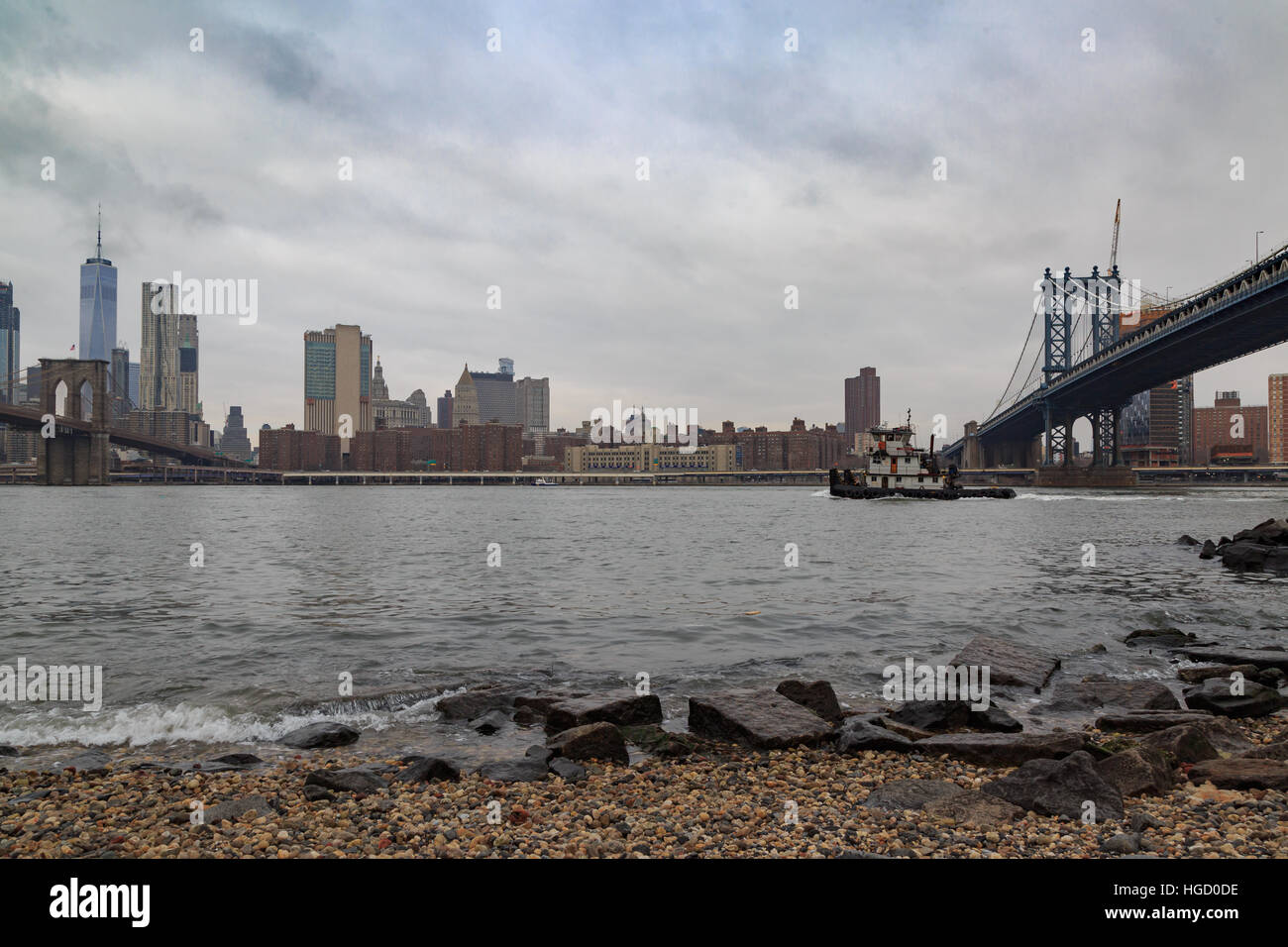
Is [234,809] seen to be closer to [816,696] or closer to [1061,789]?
[816,696]

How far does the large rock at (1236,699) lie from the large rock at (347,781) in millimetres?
9568

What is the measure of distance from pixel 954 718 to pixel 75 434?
18049 cm

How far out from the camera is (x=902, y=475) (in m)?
97.7

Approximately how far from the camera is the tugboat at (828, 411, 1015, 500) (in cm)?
9662

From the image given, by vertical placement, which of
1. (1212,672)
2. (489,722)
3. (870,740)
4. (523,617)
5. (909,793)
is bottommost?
(523,617)

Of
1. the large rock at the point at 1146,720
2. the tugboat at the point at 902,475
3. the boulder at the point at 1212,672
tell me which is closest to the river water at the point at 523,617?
the boulder at the point at 1212,672

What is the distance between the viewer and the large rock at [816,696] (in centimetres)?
954

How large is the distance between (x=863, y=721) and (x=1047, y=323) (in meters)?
154

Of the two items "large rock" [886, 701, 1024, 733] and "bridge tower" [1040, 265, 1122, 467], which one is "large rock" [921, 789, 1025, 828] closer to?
"large rock" [886, 701, 1024, 733]

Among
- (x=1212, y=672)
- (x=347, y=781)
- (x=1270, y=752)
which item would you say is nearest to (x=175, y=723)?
(x=347, y=781)

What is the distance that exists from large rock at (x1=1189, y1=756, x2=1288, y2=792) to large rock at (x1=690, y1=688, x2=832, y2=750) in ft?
10.8

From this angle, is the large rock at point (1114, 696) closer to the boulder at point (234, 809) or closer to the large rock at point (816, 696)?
the large rock at point (816, 696)
